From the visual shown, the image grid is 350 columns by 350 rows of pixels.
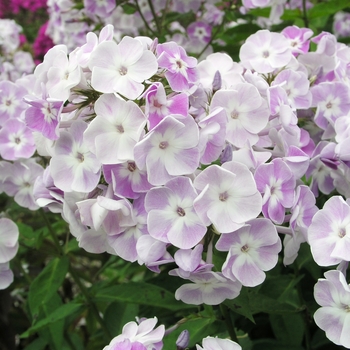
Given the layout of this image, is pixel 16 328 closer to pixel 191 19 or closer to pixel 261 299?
pixel 261 299

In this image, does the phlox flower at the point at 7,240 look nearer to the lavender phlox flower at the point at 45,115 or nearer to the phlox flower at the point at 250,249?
the lavender phlox flower at the point at 45,115

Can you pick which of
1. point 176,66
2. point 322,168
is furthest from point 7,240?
point 322,168

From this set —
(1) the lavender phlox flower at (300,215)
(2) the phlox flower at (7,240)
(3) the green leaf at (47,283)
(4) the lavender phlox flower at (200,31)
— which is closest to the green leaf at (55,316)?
(3) the green leaf at (47,283)

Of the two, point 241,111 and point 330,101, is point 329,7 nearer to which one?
point 330,101

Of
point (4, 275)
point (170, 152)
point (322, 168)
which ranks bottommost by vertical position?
point (4, 275)

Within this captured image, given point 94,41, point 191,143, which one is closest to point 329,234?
point 191,143

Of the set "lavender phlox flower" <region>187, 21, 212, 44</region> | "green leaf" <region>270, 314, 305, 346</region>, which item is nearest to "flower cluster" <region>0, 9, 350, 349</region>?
"green leaf" <region>270, 314, 305, 346</region>

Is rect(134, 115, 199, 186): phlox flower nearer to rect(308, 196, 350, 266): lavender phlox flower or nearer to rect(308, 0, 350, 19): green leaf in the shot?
rect(308, 196, 350, 266): lavender phlox flower
